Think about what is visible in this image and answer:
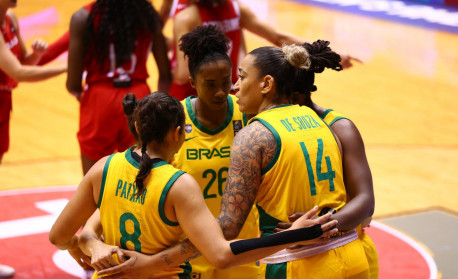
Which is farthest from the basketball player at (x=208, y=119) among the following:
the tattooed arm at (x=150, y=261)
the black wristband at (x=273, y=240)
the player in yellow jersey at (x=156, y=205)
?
the black wristband at (x=273, y=240)

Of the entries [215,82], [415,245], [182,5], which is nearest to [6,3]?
[182,5]

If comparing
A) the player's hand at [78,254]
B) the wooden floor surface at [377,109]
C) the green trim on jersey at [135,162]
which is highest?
the green trim on jersey at [135,162]

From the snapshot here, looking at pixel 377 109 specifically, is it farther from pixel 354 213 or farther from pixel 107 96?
pixel 354 213

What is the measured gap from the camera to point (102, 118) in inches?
216

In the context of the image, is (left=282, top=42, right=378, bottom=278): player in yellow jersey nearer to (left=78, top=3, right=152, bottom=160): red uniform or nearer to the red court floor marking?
the red court floor marking

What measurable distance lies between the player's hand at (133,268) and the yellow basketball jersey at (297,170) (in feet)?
1.99

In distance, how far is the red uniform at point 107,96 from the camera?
5473 mm

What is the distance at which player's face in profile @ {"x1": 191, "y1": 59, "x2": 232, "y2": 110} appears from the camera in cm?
382

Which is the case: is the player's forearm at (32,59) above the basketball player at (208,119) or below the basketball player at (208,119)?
below

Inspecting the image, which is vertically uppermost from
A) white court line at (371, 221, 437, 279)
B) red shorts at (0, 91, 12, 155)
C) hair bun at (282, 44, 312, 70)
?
hair bun at (282, 44, 312, 70)

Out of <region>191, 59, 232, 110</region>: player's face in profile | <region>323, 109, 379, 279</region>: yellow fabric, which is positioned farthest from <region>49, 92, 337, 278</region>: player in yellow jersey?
<region>191, 59, 232, 110</region>: player's face in profile

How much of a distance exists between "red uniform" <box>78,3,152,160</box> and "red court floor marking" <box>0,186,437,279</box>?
95cm

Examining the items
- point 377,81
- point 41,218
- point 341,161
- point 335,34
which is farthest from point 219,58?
point 335,34

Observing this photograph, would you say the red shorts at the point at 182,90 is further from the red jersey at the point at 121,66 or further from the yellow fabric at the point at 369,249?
the yellow fabric at the point at 369,249
